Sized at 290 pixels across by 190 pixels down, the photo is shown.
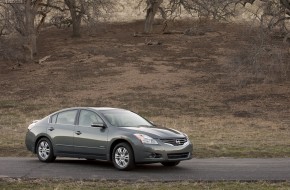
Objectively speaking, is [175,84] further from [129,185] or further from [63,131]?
[129,185]

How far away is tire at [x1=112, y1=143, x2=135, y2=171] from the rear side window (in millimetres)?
1838

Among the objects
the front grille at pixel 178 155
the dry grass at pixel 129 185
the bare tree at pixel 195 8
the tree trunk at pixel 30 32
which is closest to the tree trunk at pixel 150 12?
the bare tree at pixel 195 8

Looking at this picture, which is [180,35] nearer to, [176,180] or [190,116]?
[190,116]

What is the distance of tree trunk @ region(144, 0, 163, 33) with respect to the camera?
4934 cm

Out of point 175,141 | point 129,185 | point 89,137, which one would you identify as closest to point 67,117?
point 89,137

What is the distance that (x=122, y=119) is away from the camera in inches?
549

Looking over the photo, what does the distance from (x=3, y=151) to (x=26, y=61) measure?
26.7m

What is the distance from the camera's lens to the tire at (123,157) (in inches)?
504

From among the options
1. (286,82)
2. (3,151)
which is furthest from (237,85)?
(3,151)

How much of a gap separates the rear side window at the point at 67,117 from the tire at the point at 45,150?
611 mm

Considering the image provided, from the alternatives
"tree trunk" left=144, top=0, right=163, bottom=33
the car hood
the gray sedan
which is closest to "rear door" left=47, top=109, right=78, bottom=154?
the gray sedan

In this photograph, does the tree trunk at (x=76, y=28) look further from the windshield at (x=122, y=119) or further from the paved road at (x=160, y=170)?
the windshield at (x=122, y=119)

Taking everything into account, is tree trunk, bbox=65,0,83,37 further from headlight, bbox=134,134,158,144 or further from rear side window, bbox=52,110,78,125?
headlight, bbox=134,134,158,144

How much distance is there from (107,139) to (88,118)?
110cm
